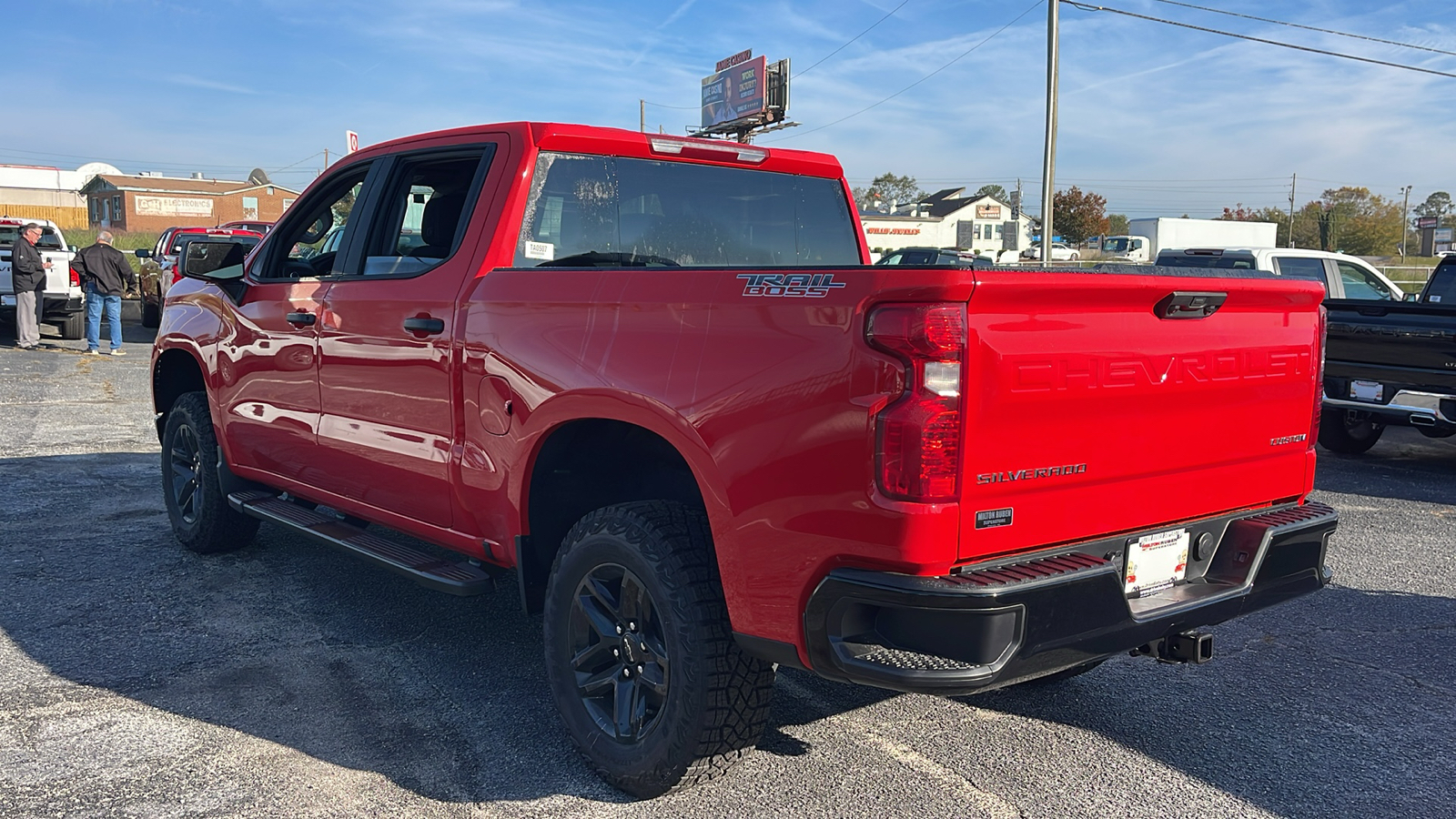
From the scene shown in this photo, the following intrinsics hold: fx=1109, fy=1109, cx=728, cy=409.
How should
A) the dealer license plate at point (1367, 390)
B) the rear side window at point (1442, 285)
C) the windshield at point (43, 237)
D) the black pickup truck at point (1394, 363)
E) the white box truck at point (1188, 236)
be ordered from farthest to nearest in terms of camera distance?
the white box truck at point (1188, 236), the windshield at point (43, 237), the rear side window at point (1442, 285), the dealer license plate at point (1367, 390), the black pickup truck at point (1394, 363)

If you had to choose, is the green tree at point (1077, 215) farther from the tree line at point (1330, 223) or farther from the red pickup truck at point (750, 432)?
the red pickup truck at point (750, 432)

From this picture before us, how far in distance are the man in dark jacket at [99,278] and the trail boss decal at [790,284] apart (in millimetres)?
16664

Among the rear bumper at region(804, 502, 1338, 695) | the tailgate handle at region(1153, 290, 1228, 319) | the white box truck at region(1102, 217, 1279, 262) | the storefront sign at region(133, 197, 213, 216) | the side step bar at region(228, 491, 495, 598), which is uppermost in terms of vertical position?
the storefront sign at region(133, 197, 213, 216)

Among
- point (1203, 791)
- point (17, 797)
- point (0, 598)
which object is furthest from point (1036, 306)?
point (0, 598)

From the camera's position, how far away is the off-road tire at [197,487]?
5.71 metres

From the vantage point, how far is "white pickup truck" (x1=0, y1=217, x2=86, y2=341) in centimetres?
1759

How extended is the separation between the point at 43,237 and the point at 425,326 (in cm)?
1785

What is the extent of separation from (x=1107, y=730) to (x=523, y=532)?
6.98 ft

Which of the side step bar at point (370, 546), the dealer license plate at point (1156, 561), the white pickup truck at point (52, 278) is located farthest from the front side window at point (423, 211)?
the white pickup truck at point (52, 278)

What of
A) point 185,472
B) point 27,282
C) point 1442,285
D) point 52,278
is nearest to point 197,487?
point 185,472

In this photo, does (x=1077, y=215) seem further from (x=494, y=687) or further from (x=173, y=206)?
(x=494, y=687)

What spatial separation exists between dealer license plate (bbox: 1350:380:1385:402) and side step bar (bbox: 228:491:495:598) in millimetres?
7539

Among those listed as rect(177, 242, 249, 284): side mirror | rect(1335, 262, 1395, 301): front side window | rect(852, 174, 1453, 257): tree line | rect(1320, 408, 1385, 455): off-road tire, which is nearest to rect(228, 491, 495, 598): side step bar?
rect(177, 242, 249, 284): side mirror

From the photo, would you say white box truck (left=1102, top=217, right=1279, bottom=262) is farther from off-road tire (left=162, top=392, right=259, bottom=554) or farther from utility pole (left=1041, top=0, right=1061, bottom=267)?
off-road tire (left=162, top=392, right=259, bottom=554)
